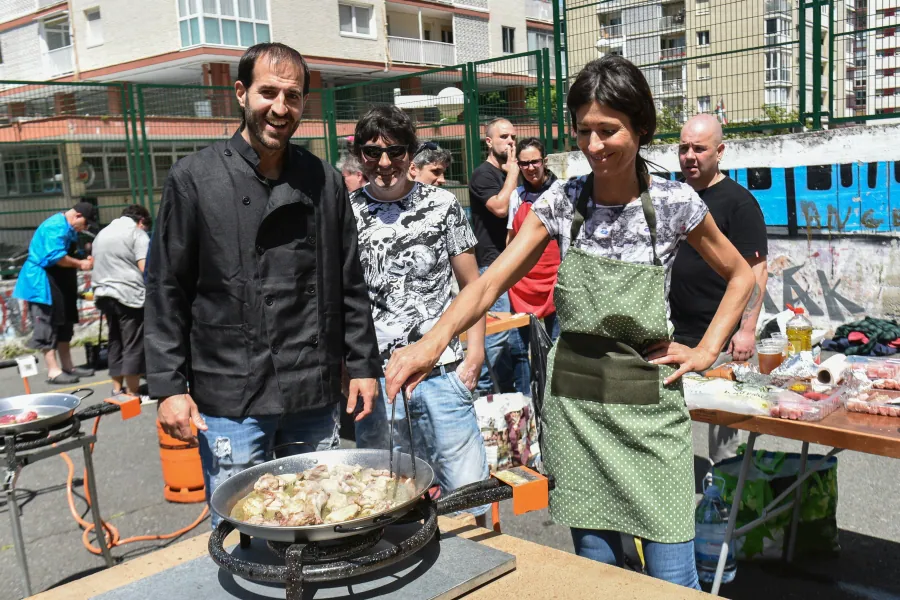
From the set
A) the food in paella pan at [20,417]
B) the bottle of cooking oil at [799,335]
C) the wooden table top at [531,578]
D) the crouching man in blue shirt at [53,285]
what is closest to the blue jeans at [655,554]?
the wooden table top at [531,578]

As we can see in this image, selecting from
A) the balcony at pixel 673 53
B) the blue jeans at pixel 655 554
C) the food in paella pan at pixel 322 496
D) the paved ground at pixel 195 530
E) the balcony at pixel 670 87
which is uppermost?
the balcony at pixel 673 53

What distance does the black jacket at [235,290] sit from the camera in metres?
2.57

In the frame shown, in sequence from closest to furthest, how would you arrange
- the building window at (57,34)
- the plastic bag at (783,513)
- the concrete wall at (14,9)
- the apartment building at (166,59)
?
the plastic bag at (783,513)
the apartment building at (166,59)
the building window at (57,34)
the concrete wall at (14,9)

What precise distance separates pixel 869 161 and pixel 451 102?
535 cm

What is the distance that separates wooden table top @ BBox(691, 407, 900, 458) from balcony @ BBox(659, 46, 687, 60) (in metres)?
7.03

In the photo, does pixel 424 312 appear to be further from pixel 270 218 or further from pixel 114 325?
pixel 114 325

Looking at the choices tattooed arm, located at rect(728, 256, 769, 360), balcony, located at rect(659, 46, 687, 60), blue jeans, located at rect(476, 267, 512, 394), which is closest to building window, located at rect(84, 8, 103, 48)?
balcony, located at rect(659, 46, 687, 60)

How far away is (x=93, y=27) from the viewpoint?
39250 millimetres

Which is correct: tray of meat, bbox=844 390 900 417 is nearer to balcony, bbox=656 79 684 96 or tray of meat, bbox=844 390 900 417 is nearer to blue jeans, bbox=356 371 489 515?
blue jeans, bbox=356 371 489 515

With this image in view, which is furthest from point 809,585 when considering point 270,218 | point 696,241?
point 270,218

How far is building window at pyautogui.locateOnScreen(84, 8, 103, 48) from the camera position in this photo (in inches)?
1529

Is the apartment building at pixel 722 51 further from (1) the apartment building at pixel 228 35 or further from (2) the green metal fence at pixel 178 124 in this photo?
(1) the apartment building at pixel 228 35

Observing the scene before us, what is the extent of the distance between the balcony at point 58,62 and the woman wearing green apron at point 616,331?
4356 centimetres

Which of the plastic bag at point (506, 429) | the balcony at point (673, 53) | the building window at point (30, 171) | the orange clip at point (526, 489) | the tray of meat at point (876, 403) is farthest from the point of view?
the building window at point (30, 171)
